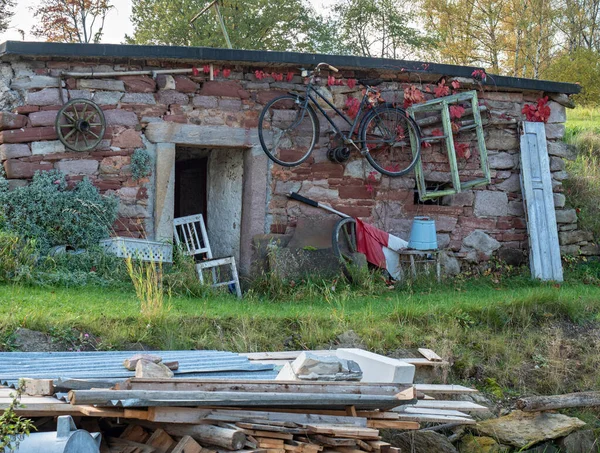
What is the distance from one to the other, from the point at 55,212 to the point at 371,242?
13.4 feet

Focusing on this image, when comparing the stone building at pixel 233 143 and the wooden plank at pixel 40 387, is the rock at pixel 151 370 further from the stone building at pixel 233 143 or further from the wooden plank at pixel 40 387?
the stone building at pixel 233 143

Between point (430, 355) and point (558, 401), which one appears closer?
point (558, 401)

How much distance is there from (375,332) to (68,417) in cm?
405

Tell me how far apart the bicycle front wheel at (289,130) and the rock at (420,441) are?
4979 mm

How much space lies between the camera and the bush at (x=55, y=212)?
33.3 ft

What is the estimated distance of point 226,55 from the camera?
426 inches

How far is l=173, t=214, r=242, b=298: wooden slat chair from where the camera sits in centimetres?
1087

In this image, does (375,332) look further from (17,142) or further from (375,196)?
(17,142)

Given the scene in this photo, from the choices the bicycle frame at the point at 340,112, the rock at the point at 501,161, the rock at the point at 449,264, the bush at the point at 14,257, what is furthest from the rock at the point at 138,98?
the rock at the point at 501,161

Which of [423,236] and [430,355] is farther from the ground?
[423,236]

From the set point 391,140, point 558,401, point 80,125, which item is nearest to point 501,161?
point 391,140

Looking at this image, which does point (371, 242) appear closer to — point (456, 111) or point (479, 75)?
point (456, 111)

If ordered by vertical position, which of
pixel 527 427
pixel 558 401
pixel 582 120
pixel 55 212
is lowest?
pixel 527 427

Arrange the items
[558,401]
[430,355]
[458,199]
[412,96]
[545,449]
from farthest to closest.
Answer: [458,199], [412,96], [430,355], [558,401], [545,449]
